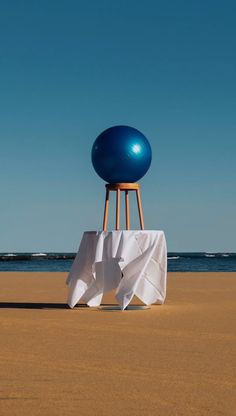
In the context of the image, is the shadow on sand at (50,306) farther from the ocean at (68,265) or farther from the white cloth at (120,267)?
the ocean at (68,265)

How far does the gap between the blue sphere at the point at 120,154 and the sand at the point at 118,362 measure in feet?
8.04

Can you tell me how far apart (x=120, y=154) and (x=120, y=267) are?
1.95 metres

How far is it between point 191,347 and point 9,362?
77.4 inches

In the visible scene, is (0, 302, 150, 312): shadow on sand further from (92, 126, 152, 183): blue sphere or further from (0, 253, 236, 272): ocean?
(0, 253, 236, 272): ocean

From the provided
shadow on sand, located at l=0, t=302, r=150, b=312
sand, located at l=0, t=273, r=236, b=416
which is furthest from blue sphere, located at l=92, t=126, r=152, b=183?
sand, located at l=0, t=273, r=236, b=416

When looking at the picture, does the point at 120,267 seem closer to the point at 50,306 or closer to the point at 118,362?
the point at 50,306

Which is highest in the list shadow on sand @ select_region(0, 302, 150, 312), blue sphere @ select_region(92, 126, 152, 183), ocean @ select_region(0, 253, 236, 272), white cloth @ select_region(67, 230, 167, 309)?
blue sphere @ select_region(92, 126, 152, 183)

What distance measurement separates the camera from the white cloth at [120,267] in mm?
11484

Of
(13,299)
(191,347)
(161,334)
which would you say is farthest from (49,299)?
(191,347)

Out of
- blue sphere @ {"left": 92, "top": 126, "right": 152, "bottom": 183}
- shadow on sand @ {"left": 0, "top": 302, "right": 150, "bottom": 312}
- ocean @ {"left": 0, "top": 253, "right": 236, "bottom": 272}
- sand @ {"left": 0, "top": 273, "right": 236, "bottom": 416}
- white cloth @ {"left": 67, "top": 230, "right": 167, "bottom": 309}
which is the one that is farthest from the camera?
ocean @ {"left": 0, "top": 253, "right": 236, "bottom": 272}

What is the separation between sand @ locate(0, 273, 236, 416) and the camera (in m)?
4.76

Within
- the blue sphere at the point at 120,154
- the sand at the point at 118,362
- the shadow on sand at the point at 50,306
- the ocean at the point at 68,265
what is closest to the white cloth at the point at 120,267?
the shadow on sand at the point at 50,306

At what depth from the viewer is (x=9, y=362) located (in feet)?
20.9

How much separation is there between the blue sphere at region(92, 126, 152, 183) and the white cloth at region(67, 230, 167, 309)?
1106 mm
